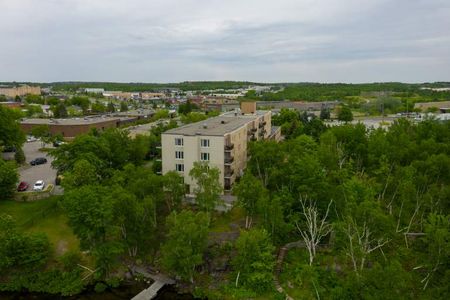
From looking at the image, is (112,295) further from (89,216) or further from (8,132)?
(8,132)

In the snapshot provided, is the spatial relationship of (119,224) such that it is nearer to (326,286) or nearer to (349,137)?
(326,286)

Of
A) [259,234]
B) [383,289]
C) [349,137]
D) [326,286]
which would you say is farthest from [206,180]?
[349,137]

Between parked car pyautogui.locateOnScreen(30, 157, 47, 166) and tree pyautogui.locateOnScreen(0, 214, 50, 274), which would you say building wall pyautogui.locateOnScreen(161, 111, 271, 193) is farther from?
parked car pyautogui.locateOnScreen(30, 157, 47, 166)

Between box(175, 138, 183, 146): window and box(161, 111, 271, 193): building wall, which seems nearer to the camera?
box(161, 111, 271, 193): building wall

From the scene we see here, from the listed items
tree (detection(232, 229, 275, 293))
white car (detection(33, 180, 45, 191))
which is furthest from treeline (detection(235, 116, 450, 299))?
white car (detection(33, 180, 45, 191))

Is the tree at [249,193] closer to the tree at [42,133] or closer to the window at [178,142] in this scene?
the window at [178,142]

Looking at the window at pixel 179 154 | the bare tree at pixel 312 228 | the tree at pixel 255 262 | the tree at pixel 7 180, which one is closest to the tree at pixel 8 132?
the tree at pixel 7 180

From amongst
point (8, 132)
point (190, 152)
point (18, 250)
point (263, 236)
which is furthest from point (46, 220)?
point (8, 132)
